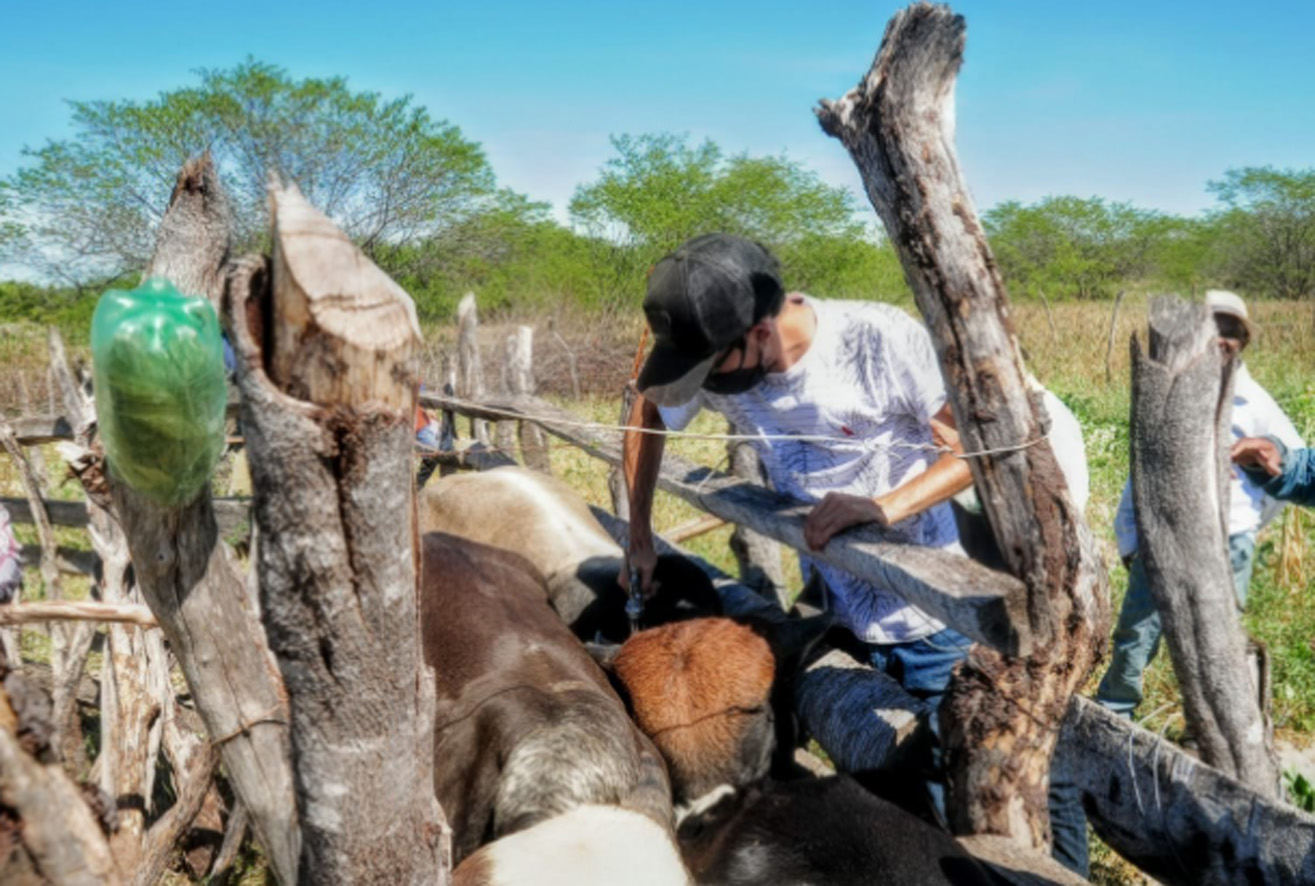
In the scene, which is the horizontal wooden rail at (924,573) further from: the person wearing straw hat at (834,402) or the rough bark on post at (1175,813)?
the rough bark on post at (1175,813)

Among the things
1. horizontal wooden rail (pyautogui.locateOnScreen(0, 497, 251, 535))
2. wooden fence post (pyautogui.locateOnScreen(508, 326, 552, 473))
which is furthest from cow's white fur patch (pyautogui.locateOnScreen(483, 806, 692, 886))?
wooden fence post (pyautogui.locateOnScreen(508, 326, 552, 473))

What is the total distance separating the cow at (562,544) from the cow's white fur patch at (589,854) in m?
1.70

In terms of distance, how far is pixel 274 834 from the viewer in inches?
72.0

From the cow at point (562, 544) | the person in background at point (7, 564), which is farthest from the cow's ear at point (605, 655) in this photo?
the person in background at point (7, 564)

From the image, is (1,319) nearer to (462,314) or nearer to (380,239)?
(380,239)

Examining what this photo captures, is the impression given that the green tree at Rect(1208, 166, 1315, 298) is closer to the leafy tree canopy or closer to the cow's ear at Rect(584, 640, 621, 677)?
the leafy tree canopy

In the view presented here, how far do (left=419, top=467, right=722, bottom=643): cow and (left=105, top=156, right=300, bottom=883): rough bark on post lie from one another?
2574 millimetres

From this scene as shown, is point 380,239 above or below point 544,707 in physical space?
above

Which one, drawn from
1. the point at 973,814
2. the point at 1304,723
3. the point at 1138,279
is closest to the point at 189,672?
the point at 973,814

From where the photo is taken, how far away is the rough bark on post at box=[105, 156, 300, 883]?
68.0 inches

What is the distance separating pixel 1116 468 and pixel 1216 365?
8.13 metres

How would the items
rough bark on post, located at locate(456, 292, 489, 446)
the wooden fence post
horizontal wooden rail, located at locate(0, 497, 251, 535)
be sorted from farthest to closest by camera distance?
rough bark on post, located at locate(456, 292, 489, 446)
the wooden fence post
horizontal wooden rail, located at locate(0, 497, 251, 535)

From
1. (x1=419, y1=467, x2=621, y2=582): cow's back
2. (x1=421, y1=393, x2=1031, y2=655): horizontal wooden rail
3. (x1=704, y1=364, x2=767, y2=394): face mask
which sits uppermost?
(x1=704, y1=364, x2=767, y2=394): face mask

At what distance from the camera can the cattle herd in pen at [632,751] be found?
260cm
